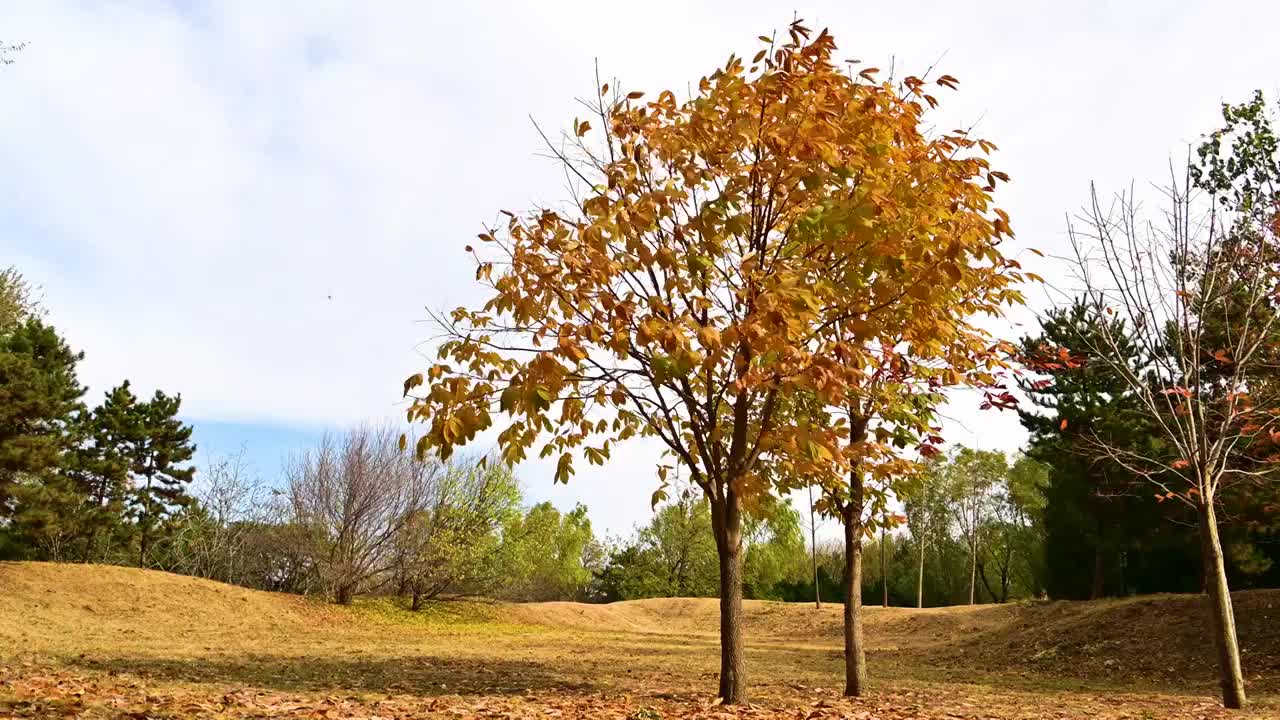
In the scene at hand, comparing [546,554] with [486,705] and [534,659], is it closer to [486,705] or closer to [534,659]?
[534,659]

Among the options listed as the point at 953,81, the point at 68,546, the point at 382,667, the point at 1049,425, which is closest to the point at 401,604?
the point at 68,546

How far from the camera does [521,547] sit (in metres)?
24.8

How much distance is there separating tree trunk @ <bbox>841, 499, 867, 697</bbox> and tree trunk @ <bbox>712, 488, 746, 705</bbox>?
1789mm

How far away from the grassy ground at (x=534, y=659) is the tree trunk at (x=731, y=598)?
0.25 metres

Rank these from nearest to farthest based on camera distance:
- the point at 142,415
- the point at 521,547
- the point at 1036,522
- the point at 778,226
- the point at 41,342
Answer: the point at 778,226
the point at 41,342
the point at 521,547
the point at 142,415
the point at 1036,522

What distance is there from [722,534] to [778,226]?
2.72m

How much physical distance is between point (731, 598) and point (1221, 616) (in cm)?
536

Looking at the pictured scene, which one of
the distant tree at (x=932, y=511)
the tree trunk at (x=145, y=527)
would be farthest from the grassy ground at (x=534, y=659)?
the distant tree at (x=932, y=511)

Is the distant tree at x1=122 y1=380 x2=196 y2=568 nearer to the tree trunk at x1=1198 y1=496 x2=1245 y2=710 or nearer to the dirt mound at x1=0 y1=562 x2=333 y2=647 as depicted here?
the dirt mound at x1=0 y1=562 x2=333 y2=647

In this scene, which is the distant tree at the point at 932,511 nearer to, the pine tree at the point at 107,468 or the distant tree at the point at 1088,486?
the distant tree at the point at 1088,486

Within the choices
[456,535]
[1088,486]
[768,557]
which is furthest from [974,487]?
[456,535]

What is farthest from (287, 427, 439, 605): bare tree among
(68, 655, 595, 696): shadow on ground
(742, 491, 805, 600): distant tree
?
Answer: (742, 491, 805, 600): distant tree

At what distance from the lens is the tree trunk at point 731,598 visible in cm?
740

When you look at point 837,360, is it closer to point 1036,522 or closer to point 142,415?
point 142,415
